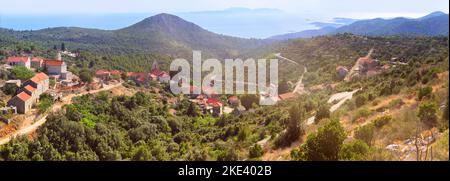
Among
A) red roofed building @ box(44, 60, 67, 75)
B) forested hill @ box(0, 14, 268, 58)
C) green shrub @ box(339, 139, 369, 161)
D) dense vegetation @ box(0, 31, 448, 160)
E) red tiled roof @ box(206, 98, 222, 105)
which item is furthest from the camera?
forested hill @ box(0, 14, 268, 58)

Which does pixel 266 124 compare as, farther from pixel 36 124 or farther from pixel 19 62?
pixel 19 62

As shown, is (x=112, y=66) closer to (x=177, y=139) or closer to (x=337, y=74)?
(x=337, y=74)

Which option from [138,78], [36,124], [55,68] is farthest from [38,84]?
[138,78]

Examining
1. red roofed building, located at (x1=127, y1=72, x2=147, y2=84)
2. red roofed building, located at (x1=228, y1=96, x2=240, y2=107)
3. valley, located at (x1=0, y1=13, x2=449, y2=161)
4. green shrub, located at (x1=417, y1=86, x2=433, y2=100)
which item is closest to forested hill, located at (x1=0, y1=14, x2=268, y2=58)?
valley, located at (x1=0, y1=13, x2=449, y2=161)

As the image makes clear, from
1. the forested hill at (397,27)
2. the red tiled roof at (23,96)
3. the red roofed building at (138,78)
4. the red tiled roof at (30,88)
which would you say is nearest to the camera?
the red tiled roof at (23,96)

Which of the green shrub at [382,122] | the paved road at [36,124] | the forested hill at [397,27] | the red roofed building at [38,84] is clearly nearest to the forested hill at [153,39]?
the forested hill at [397,27]

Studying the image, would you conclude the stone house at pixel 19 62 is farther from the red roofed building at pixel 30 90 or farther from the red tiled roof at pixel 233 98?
the red tiled roof at pixel 233 98

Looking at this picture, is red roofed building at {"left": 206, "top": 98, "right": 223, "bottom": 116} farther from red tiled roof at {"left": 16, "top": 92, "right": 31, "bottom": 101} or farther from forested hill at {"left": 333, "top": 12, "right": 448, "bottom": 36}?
forested hill at {"left": 333, "top": 12, "right": 448, "bottom": 36}
